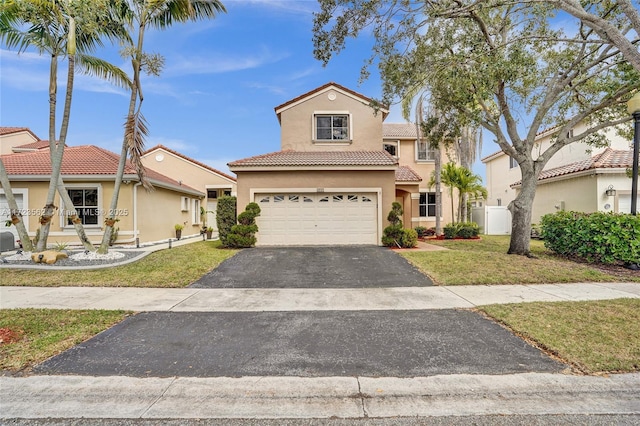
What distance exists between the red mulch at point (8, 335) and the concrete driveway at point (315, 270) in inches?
135

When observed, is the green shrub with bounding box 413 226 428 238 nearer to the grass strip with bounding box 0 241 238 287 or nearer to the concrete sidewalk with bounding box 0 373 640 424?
the grass strip with bounding box 0 241 238 287

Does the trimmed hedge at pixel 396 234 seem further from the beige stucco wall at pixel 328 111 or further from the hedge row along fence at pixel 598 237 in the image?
the hedge row along fence at pixel 598 237

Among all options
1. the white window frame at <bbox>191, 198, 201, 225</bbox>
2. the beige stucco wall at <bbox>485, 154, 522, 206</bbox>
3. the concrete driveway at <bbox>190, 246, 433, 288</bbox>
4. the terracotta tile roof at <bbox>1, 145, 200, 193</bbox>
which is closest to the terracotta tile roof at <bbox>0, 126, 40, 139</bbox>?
the terracotta tile roof at <bbox>1, 145, 200, 193</bbox>

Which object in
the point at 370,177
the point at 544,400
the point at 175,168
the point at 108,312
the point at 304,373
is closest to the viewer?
the point at 544,400

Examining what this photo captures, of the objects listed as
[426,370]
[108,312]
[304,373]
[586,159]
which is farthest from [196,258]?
[586,159]

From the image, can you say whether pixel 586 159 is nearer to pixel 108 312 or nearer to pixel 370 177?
pixel 370 177

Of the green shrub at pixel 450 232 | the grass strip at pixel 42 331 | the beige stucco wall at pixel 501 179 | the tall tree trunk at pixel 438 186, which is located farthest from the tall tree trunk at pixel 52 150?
the beige stucco wall at pixel 501 179

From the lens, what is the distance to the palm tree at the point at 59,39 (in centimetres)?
955

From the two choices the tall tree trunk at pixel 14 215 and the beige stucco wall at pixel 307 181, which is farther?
the beige stucco wall at pixel 307 181

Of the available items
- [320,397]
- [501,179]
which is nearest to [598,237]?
[320,397]

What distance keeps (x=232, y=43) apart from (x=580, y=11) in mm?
11019

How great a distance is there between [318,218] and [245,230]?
10.4 ft

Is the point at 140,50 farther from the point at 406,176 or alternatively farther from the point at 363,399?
the point at 406,176

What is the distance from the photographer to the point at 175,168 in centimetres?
2278
